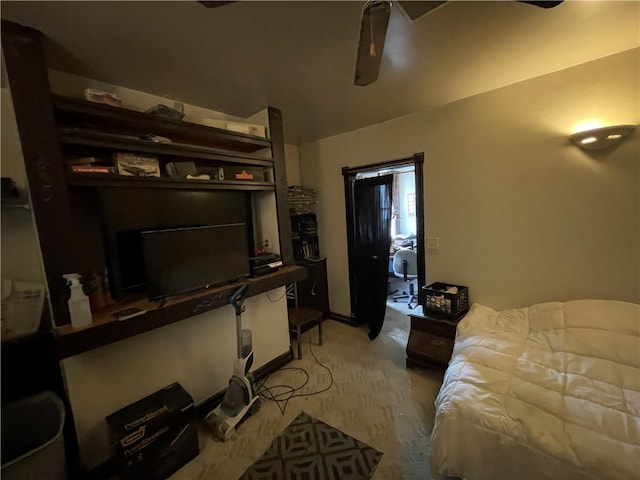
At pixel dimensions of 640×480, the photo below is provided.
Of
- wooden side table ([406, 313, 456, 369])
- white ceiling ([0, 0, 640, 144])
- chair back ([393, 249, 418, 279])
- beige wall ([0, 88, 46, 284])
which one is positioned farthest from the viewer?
chair back ([393, 249, 418, 279])

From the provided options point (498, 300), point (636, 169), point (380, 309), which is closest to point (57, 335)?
point (380, 309)

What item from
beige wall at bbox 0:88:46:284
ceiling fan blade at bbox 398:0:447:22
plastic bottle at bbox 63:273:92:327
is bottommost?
plastic bottle at bbox 63:273:92:327

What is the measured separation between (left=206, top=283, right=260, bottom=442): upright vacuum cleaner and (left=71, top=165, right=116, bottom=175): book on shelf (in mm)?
1052

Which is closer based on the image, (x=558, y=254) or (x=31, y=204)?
(x=31, y=204)

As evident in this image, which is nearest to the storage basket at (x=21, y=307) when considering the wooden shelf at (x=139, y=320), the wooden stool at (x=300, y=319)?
the wooden shelf at (x=139, y=320)

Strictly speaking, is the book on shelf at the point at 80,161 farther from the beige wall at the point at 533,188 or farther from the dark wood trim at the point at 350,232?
the beige wall at the point at 533,188

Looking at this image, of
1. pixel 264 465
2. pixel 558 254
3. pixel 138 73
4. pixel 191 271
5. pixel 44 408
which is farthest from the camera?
pixel 558 254

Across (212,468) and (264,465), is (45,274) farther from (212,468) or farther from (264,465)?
(264,465)

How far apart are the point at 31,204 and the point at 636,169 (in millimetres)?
3554

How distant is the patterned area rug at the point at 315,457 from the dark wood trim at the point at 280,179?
1356mm

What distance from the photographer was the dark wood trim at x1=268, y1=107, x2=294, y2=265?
233 cm

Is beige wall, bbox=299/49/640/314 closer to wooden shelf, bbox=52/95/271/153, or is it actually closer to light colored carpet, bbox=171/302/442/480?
light colored carpet, bbox=171/302/442/480

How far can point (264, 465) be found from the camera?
5.08ft

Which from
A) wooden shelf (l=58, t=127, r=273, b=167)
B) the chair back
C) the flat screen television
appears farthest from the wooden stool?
the chair back
